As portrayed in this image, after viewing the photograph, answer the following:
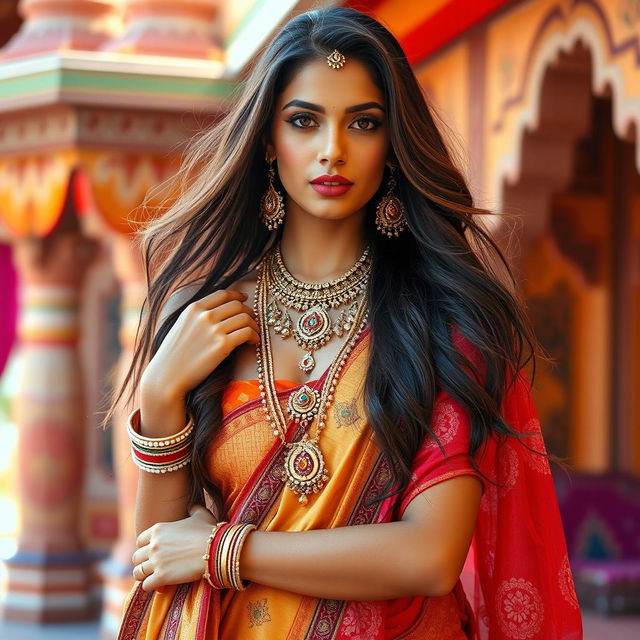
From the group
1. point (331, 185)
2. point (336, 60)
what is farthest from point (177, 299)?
point (336, 60)

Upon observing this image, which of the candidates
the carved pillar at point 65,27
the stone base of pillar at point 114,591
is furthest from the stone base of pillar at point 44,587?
the carved pillar at point 65,27

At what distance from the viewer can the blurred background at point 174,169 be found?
3.93 metres

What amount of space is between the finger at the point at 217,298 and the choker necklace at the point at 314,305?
5cm

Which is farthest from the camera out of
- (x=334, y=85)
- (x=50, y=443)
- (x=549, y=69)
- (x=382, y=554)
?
(x=50, y=443)

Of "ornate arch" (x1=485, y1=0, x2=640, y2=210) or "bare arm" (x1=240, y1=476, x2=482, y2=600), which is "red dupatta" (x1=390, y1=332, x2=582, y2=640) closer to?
"bare arm" (x1=240, y1=476, x2=482, y2=600)

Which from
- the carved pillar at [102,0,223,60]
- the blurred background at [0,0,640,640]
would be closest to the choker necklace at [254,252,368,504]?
the blurred background at [0,0,640,640]

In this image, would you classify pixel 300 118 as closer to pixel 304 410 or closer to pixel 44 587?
pixel 304 410

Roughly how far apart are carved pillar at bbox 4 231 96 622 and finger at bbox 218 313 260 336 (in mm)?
4341

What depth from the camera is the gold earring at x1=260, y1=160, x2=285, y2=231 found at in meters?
1.69

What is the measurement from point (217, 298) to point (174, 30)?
3684 mm

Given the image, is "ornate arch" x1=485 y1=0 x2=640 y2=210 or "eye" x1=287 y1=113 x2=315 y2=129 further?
"ornate arch" x1=485 y1=0 x2=640 y2=210

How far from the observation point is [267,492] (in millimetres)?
1564

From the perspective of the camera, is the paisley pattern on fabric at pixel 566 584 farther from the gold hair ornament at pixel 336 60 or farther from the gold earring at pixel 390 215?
the gold hair ornament at pixel 336 60

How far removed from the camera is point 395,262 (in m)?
1.65
